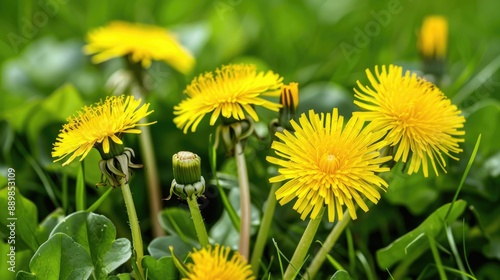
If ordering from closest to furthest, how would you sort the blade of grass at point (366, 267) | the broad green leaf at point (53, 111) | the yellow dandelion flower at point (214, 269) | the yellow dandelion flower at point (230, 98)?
the yellow dandelion flower at point (214, 269), the yellow dandelion flower at point (230, 98), the blade of grass at point (366, 267), the broad green leaf at point (53, 111)

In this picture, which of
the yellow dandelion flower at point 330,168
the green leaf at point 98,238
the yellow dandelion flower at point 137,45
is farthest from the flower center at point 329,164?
the yellow dandelion flower at point 137,45

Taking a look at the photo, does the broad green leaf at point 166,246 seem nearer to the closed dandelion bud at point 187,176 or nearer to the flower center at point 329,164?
the closed dandelion bud at point 187,176

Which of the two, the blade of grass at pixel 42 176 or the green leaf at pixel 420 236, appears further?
the blade of grass at pixel 42 176

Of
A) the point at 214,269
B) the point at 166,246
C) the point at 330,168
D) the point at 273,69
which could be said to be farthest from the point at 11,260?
the point at 273,69

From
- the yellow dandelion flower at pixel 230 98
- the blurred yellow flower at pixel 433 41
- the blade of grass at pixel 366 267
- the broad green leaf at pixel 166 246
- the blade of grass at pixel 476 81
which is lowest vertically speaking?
the blade of grass at pixel 366 267

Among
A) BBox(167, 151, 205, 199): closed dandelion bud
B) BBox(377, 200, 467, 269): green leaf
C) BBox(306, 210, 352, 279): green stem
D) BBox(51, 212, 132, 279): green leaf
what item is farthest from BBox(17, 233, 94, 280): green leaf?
BBox(377, 200, 467, 269): green leaf

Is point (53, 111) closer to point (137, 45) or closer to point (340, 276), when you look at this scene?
point (137, 45)

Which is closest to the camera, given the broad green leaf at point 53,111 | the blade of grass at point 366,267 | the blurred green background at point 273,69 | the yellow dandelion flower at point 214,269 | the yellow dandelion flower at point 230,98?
the yellow dandelion flower at point 214,269
